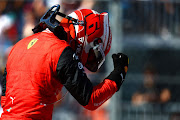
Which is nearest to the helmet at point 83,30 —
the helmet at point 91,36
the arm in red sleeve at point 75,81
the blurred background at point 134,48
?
the helmet at point 91,36

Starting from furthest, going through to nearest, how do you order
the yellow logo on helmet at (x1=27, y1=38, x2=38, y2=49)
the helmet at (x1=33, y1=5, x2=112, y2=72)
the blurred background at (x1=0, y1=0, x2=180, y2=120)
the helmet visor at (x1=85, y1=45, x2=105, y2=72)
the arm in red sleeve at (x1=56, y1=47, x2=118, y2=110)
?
the blurred background at (x1=0, y1=0, x2=180, y2=120) < the helmet visor at (x1=85, y1=45, x2=105, y2=72) < the helmet at (x1=33, y1=5, x2=112, y2=72) < the yellow logo on helmet at (x1=27, y1=38, x2=38, y2=49) < the arm in red sleeve at (x1=56, y1=47, x2=118, y2=110)

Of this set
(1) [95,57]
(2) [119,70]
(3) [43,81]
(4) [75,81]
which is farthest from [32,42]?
(2) [119,70]

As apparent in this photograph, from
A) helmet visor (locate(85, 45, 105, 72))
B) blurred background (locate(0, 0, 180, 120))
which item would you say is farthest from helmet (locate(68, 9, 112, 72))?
blurred background (locate(0, 0, 180, 120))

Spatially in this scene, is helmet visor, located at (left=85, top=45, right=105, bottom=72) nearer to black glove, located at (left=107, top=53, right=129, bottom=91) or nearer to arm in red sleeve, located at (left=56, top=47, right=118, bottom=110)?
black glove, located at (left=107, top=53, right=129, bottom=91)

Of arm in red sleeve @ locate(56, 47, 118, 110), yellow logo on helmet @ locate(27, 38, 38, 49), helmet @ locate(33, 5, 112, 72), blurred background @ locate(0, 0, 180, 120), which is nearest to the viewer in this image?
arm in red sleeve @ locate(56, 47, 118, 110)

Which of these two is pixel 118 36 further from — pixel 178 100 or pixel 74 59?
pixel 74 59

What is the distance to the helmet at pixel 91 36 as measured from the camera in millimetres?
2891

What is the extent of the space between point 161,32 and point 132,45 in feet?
2.33

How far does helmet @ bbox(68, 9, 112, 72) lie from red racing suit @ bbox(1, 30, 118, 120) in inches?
10.0

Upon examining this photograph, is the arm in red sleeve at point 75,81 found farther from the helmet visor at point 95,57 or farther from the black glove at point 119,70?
the helmet visor at point 95,57

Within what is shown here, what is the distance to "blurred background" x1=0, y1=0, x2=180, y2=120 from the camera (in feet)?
20.1

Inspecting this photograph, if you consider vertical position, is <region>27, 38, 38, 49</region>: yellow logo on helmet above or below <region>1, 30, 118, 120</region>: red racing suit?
above

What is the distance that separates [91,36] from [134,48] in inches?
145

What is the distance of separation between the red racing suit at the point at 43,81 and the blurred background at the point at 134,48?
343cm
